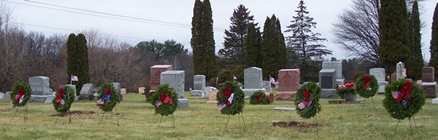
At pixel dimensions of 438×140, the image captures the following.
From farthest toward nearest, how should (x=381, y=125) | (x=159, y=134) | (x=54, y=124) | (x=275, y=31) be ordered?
1. (x=275, y=31)
2. (x=54, y=124)
3. (x=381, y=125)
4. (x=159, y=134)

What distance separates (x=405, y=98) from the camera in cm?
932

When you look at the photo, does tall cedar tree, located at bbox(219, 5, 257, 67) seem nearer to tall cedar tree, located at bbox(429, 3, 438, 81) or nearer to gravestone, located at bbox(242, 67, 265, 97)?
tall cedar tree, located at bbox(429, 3, 438, 81)

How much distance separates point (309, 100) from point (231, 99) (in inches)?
74.8

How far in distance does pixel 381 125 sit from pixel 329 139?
8.70 ft

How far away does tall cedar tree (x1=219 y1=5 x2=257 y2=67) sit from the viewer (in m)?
62.7

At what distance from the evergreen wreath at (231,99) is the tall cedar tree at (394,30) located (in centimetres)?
1809

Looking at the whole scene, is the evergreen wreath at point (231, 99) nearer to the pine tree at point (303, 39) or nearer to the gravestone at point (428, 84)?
the gravestone at point (428, 84)

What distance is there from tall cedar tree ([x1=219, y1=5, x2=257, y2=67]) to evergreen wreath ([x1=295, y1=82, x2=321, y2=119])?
5115 cm

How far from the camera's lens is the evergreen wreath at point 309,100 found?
1063cm

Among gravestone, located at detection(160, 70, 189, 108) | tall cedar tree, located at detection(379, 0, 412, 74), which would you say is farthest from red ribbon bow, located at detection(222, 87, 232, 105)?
tall cedar tree, located at detection(379, 0, 412, 74)

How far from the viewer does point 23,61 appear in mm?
37438

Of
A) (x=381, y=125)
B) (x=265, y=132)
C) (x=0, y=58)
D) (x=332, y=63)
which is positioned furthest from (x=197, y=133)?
(x=0, y=58)

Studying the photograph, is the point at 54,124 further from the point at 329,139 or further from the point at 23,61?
the point at 23,61

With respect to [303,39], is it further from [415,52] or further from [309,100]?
[309,100]
